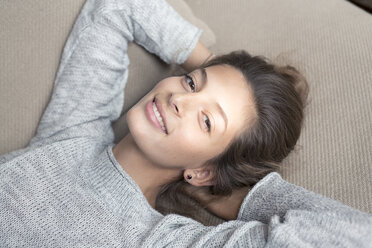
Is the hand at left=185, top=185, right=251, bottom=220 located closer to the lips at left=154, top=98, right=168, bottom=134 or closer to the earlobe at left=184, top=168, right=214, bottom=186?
the earlobe at left=184, top=168, right=214, bottom=186

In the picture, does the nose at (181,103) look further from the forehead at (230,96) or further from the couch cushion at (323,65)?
the couch cushion at (323,65)

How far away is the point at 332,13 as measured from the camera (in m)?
1.37

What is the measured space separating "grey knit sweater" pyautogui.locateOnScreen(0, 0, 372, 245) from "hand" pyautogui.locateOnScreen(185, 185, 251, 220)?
0.07m

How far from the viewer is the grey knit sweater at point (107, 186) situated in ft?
2.86

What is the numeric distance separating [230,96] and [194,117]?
12cm

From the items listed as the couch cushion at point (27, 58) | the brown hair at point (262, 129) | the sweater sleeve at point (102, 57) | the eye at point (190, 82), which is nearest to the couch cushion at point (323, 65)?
the brown hair at point (262, 129)

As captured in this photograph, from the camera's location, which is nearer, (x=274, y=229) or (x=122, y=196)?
(x=274, y=229)

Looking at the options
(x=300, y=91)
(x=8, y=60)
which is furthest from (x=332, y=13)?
(x=8, y=60)

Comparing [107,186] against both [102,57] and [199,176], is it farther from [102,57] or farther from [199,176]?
[102,57]

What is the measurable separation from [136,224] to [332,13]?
44.0 inches

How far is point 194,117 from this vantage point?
0.96 metres

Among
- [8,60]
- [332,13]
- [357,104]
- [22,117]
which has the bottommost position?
[22,117]

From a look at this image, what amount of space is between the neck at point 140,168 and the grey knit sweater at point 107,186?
31 millimetres

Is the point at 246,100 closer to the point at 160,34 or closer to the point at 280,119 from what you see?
the point at 280,119
